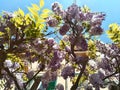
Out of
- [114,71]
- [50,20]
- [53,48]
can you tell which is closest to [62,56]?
[53,48]

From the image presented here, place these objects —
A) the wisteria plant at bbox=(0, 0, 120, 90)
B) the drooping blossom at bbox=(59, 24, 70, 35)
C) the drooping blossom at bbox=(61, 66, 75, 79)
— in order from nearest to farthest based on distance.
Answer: the wisteria plant at bbox=(0, 0, 120, 90) < the drooping blossom at bbox=(59, 24, 70, 35) < the drooping blossom at bbox=(61, 66, 75, 79)

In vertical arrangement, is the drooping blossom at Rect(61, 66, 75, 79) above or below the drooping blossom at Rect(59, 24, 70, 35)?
below

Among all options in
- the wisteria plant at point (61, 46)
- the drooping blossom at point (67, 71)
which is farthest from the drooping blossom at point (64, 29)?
the drooping blossom at point (67, 71)

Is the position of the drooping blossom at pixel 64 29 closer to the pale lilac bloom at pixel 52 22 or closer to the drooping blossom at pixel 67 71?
the pale lilac bloom at pixel 52 22

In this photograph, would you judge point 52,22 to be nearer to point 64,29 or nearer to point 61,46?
point 64,29

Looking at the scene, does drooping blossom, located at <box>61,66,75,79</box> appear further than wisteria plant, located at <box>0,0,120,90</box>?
Yes

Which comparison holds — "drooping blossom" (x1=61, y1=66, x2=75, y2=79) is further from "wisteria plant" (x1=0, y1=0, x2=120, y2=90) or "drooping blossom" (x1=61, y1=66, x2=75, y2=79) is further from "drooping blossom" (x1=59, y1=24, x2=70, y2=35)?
"drooping blossom" (x1=59, y1=24, x2=70, y2=35)

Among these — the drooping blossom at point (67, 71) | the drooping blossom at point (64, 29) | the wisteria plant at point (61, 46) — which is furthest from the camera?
the drooping blossom at point (67, 71)

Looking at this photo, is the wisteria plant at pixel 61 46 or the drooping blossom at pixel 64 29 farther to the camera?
the drooping blossom at pixel 64 29

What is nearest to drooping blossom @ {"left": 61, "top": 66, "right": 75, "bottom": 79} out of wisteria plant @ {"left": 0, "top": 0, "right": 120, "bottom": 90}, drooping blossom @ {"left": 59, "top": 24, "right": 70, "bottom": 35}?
wisteria plant @ {"left": 0, "top": 0, "right": 120, "bottom": 90}
